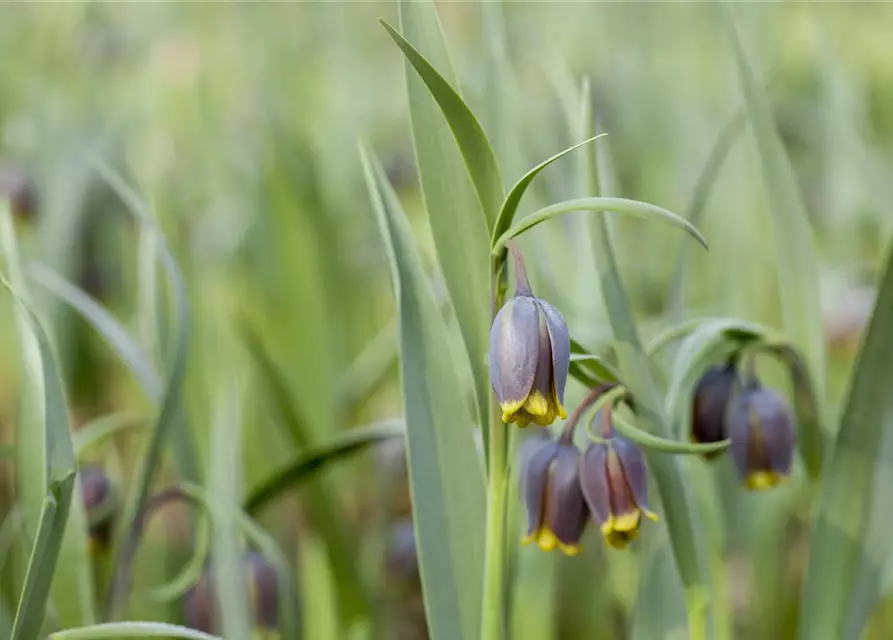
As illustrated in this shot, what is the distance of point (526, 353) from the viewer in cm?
84

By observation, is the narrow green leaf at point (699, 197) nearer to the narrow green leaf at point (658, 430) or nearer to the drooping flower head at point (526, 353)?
the narrow green leaf at point (658, 430)

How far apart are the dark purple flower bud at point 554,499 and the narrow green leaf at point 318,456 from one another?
0.27 metres

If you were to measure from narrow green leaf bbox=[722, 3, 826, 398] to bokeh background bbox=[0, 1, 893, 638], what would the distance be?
0.76 feet

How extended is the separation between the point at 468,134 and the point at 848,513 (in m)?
0.57

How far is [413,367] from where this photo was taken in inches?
41.4

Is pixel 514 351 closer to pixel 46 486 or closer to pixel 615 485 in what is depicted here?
pixel 615 485

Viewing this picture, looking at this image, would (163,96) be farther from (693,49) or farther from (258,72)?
(693,49)

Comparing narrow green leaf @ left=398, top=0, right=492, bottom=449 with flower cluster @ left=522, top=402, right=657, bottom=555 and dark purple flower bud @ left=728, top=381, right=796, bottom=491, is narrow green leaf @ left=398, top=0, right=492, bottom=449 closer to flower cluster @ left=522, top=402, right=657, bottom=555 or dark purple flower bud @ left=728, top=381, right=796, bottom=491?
flower cluster @ left=522, top=402, right=657, bottom=555

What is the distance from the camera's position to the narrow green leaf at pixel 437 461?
1019 millimetres

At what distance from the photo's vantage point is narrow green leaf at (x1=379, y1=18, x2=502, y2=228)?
0.83m

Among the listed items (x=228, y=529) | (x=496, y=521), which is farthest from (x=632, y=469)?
(x=228, y=529)

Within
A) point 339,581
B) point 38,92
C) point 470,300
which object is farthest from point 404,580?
point 38,92

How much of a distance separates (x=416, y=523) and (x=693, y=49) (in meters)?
4.38

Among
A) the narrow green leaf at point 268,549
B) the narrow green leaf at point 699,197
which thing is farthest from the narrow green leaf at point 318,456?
the narrow green leaf at point 699,197
